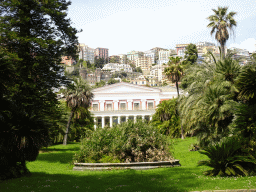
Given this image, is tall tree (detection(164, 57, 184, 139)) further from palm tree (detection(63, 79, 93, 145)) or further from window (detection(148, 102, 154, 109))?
window (detection(148, 102, 154, 109))

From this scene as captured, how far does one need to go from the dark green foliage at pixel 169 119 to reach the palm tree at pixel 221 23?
37.9 feet

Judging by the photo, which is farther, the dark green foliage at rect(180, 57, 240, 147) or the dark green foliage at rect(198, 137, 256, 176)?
the dark green foliage at rect(180, 57, 240, 147)

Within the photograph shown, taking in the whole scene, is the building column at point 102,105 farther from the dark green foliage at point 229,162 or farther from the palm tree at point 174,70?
the dark green foliage at point 229,162

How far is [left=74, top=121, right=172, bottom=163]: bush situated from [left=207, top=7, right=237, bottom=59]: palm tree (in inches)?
1069

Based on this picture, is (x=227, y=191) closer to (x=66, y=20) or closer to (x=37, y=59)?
(x=37, y=59)

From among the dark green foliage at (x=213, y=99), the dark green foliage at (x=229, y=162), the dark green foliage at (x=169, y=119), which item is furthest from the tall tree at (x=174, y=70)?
the dark green foliage at (x=229, y=162)

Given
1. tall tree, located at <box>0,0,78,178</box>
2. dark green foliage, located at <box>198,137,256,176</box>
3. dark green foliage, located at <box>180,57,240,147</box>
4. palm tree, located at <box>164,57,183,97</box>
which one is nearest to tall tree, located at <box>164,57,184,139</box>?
palm tree, located at <box>164,57,183,97</box>

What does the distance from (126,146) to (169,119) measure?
29696 millimetres

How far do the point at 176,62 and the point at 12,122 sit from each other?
1348 inches

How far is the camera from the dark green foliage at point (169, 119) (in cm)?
4269

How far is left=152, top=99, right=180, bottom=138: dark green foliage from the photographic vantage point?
42.7 m

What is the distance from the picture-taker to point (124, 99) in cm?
6269

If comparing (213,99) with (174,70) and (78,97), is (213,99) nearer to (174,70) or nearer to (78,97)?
(78,97)

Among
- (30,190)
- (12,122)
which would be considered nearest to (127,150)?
(12,122)
